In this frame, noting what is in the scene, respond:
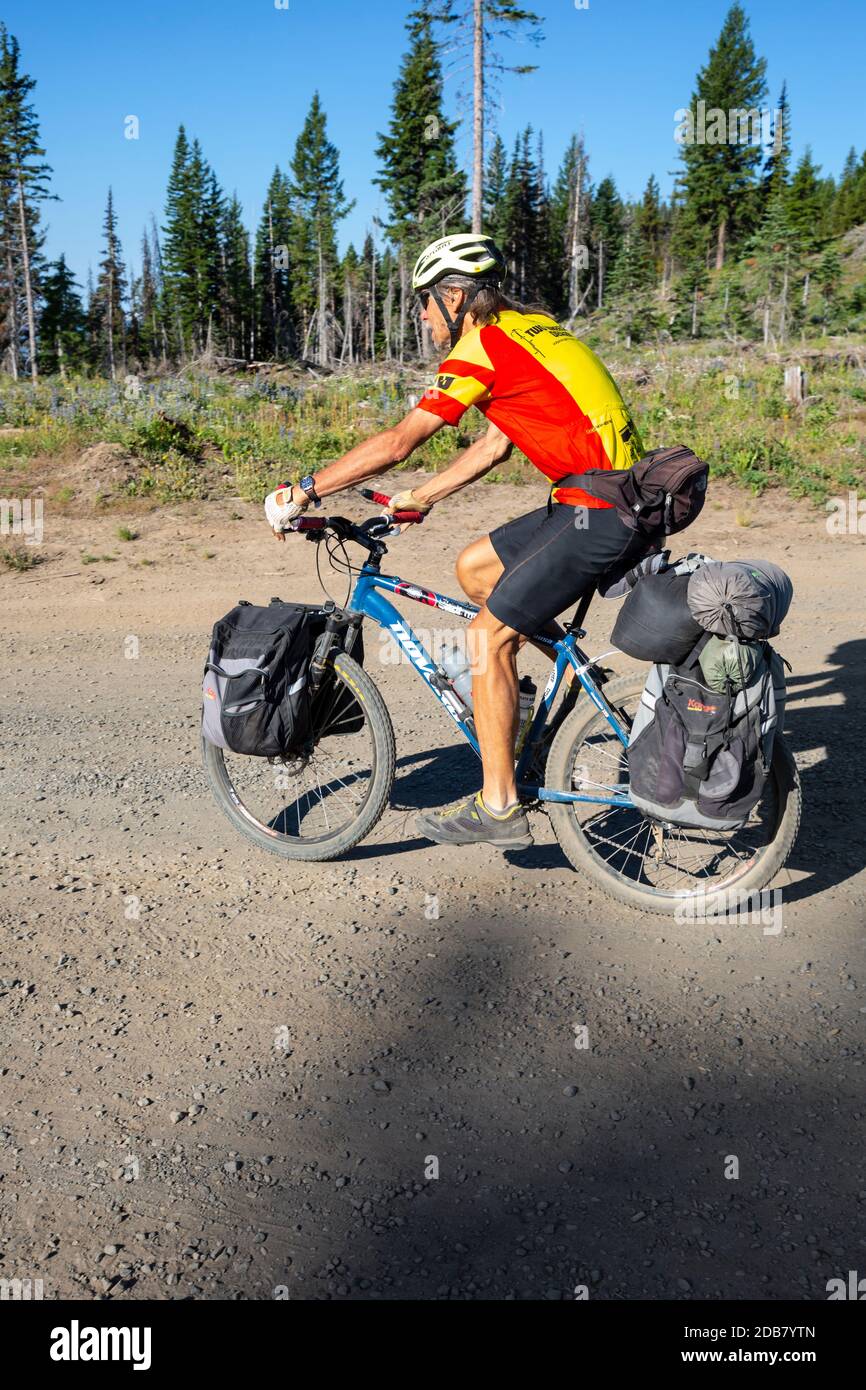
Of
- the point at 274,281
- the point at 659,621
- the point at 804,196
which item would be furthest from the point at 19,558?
the point at 274,281

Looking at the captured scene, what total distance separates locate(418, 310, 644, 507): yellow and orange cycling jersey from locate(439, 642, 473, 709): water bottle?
87 centimetres

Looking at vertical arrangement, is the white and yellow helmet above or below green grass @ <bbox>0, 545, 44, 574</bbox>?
above

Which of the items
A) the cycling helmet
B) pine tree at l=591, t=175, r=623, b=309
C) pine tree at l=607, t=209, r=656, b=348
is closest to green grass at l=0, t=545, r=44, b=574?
the cycling helmet

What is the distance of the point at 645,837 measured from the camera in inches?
182

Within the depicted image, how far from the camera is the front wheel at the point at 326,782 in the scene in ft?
14.8

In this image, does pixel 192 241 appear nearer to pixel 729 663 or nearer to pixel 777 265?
pixel 777 265

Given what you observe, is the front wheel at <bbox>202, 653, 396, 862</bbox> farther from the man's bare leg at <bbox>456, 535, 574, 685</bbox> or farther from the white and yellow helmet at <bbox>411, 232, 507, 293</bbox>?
the white and yellow helmet at <bbox>411, 232, 507, 293</bbox>

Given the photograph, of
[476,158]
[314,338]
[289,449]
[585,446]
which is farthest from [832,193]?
[585,446]

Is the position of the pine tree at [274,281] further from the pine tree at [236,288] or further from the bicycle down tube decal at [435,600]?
the bicycle down tube decal at [435,600]

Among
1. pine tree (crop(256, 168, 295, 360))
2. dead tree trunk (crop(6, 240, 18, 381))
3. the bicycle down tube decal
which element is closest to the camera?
the bicycle down tube decal

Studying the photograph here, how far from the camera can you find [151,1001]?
11.8 feet

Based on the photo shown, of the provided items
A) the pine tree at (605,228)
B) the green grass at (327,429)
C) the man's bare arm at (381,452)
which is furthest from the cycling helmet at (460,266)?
the pine tree at (605,228)

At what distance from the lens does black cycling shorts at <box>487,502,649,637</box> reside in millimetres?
3975
